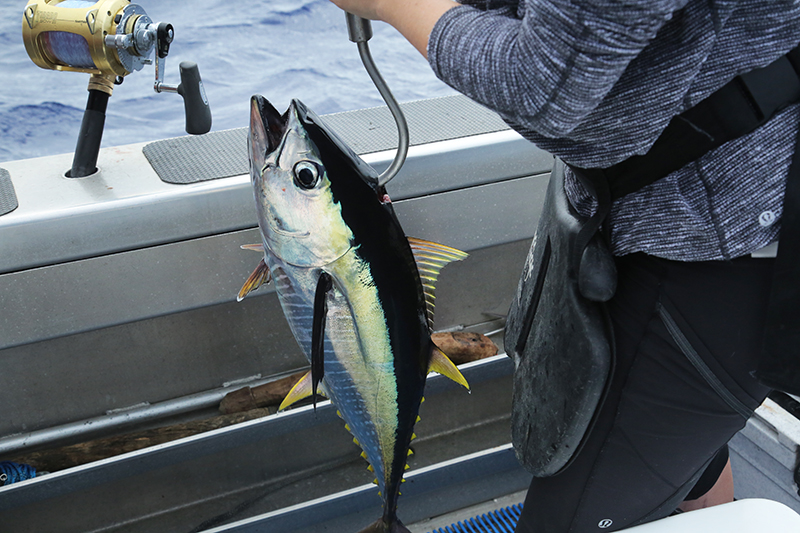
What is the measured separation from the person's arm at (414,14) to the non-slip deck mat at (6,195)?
941 millimetres

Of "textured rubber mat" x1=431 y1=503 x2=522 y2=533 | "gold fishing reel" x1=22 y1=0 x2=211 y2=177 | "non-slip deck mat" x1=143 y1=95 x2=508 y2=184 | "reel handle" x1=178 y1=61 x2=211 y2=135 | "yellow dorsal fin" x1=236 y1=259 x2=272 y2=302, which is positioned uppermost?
"gold fishing reel" x1=22 y1=0 x2=211 y2=177

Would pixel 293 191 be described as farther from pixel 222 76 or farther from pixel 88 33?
pixel 222 76

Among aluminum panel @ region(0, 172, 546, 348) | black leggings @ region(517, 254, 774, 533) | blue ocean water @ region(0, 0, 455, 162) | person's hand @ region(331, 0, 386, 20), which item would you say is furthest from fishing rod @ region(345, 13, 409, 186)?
blue ocean water @ region(0, 0, 455, 162)

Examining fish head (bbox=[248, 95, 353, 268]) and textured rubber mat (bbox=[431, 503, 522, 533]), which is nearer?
fish head (bbox=[248, 95, 353, 268])

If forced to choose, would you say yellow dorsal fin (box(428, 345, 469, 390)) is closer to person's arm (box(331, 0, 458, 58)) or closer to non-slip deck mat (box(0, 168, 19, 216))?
person's arm (box(331, 0, 458, 58))

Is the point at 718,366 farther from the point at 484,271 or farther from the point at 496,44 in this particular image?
the point at 484,271

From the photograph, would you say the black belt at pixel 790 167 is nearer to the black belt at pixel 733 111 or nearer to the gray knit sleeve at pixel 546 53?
the black belt at pixel 733 111

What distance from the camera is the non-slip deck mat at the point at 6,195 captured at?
4.20 ft

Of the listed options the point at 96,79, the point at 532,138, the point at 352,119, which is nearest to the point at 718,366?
the point at 532,138

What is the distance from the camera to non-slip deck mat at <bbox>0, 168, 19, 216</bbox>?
128cm

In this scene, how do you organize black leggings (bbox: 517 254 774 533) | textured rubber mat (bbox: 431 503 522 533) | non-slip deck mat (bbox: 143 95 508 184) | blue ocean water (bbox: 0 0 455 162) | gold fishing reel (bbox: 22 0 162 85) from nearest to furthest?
1. black leggings (bbox: 517 254 774 533)
2. gold fishing reel (bbox: 22 0 162 85)
3. non-slip deck mat (bbox: 143 95 508 184)
4. textured rubber mat (bbox: 431 503 522 533)
5. blue ocean water (bbox: 0 0 455 162)

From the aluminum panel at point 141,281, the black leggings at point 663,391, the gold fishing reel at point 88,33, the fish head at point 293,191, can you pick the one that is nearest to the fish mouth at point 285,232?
the fish head at point 293,191

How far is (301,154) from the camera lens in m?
0.84

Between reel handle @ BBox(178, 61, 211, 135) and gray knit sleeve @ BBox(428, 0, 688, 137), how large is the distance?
809 millimetres
